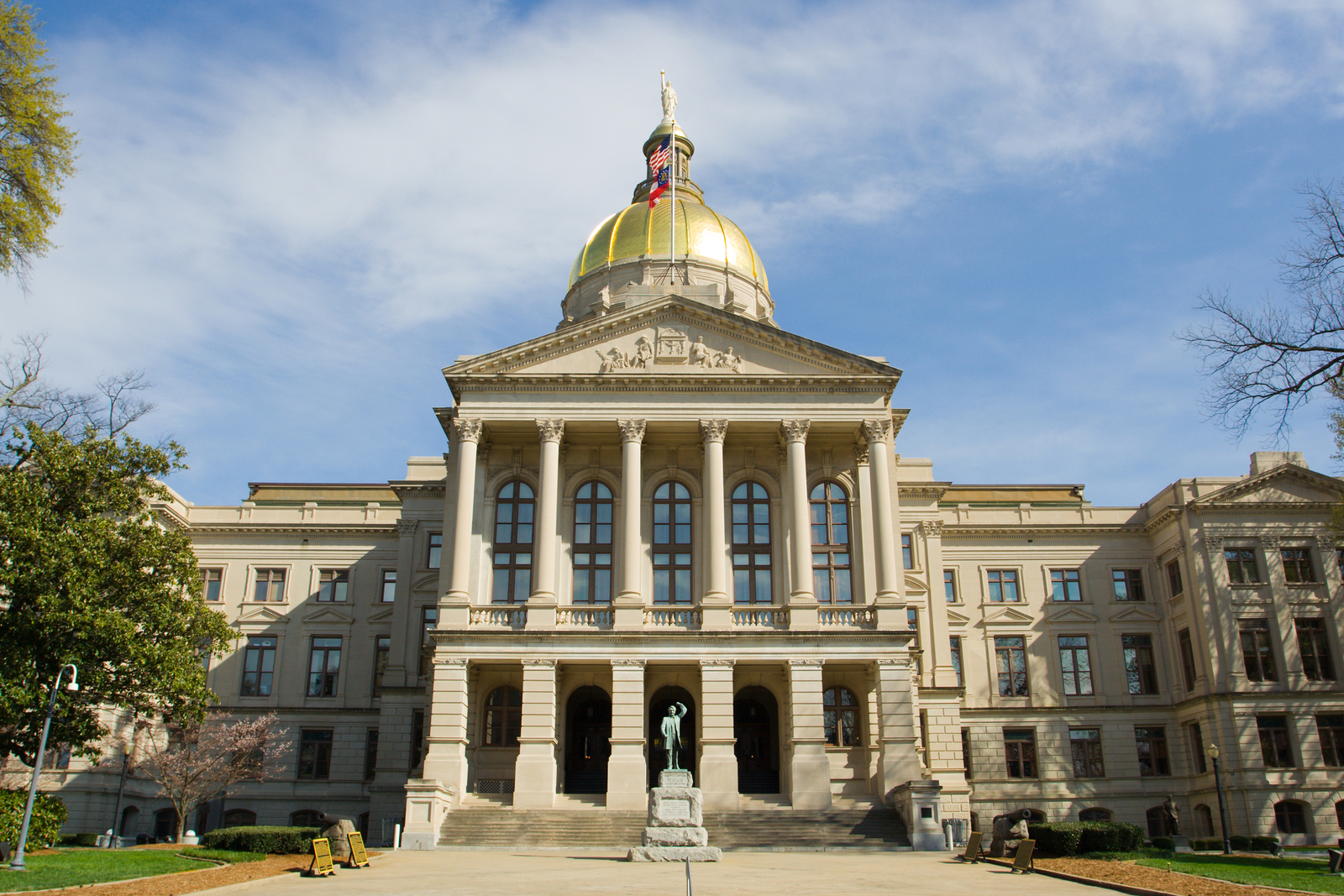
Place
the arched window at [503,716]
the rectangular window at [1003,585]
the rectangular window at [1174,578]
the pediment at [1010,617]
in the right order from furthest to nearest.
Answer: the rectangular window at [1003,585] < the pediment at [1010,617] < the rectangular window at [1174,578] < the arched window at [503,716]

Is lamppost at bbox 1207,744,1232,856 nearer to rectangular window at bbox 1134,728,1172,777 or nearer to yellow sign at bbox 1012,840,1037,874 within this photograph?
rectangular window at bbox 1134,728,1172,777

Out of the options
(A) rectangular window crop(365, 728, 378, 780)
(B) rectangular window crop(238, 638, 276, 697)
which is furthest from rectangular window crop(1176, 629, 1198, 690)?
Answer: (B) rectangular window crop(238, 638, 276, 697)

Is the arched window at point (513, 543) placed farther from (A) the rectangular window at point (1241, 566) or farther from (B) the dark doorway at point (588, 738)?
(A) the rectangular window at point (1241, 566)

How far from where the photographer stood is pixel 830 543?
44.5m

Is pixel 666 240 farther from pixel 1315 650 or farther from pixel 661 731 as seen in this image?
pixel 1315 650

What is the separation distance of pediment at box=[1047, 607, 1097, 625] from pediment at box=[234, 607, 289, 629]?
36.6m

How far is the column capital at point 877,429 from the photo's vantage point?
141ft

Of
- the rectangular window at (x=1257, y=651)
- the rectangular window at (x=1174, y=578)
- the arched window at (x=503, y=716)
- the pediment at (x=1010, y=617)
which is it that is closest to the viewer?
the arched window at (x=503, y=716)

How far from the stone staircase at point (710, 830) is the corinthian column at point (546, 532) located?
274 inches

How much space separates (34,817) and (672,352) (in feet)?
86.7

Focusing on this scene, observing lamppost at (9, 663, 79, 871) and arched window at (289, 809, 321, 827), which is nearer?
lamppost at (9, 663, 79, 871)

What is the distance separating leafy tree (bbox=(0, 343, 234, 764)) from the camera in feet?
94.7

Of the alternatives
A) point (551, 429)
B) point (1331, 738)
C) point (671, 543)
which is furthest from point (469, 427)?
point (1331, 738)

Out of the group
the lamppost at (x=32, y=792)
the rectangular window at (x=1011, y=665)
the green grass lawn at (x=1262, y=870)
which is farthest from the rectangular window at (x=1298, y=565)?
the lamppost at (x=32, y=792)
